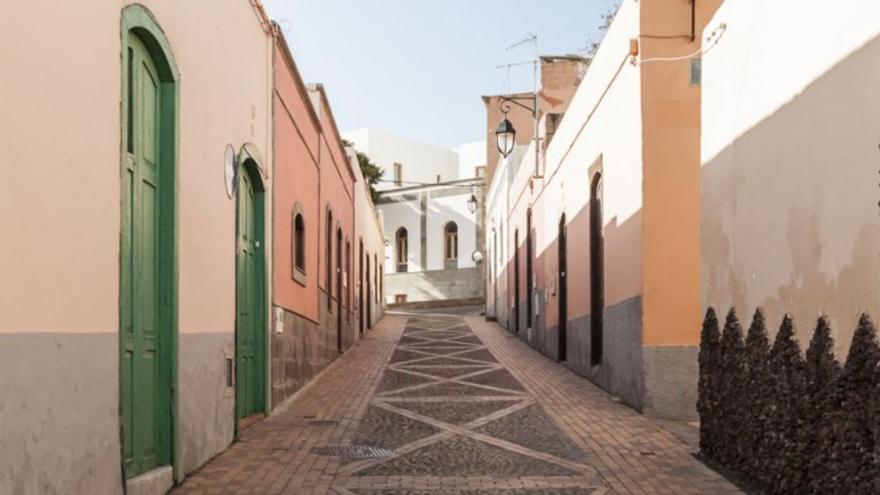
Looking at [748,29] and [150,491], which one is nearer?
[150,491]

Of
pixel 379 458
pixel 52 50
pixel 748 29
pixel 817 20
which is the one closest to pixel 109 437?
pixel 52 50

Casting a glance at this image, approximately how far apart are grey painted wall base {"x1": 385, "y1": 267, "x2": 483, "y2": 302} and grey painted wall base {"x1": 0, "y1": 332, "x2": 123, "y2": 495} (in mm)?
37579

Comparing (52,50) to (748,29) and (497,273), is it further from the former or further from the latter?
(497,273)

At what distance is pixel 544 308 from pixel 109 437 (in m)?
14.0

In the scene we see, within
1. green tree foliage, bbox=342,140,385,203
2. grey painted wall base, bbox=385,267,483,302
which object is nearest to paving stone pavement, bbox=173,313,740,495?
grey painted wall base, bbox=385,267,483,302

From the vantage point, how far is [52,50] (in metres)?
4.29

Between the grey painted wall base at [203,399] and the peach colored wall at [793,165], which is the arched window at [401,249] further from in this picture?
the peach colored wall at [793,165]

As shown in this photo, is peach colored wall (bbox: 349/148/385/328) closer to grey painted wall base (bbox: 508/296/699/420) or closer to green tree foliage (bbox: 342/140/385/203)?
grey painted wall base (bbox: 508/296/699/420)

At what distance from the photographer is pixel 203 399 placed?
24.0 ft

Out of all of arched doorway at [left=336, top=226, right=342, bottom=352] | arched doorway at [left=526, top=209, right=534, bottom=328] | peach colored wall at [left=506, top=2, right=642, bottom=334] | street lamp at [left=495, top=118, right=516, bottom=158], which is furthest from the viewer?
arched doorway at [left=526, top=209, right=534, bottom=328]

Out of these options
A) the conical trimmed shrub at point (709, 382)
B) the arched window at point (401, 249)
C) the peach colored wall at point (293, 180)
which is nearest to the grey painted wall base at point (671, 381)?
the conical trimmed shrub at point (709, 382)

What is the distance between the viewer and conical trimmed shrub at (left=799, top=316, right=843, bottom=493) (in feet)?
16.6

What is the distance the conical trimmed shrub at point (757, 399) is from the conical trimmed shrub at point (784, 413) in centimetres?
Answer: 4

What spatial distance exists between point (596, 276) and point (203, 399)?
7054 millimetres
